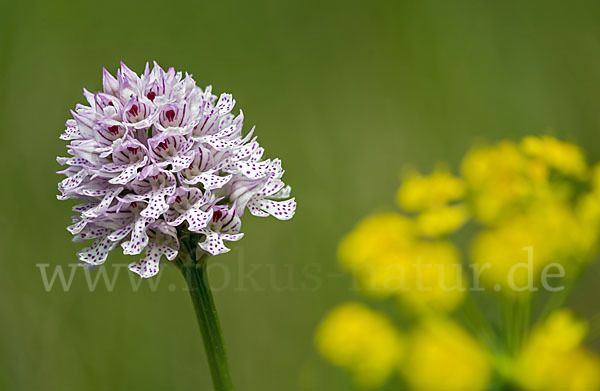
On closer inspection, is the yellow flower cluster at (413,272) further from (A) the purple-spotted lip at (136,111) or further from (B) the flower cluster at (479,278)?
(A) the purple-spotted lip at (136,111)

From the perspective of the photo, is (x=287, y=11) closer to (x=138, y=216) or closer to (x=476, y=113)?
(x=476, y=113)

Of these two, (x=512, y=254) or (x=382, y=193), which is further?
(x=382, y=193)

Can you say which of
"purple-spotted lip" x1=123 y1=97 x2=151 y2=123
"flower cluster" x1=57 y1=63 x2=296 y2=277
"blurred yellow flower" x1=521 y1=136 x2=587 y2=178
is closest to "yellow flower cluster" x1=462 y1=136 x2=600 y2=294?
"blurred yellow flower" x1=521 y1=136 x2=587 y2=178

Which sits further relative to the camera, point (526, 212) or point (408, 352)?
point (526, 212)

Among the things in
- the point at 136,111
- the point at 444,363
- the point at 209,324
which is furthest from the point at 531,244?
the point at 136,111

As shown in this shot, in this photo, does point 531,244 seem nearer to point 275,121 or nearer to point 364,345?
point 364,345

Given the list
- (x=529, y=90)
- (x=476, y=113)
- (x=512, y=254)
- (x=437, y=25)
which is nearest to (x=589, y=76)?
(x=529, y=90)

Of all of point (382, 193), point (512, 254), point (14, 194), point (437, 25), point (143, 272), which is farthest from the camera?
point (437, 25)
